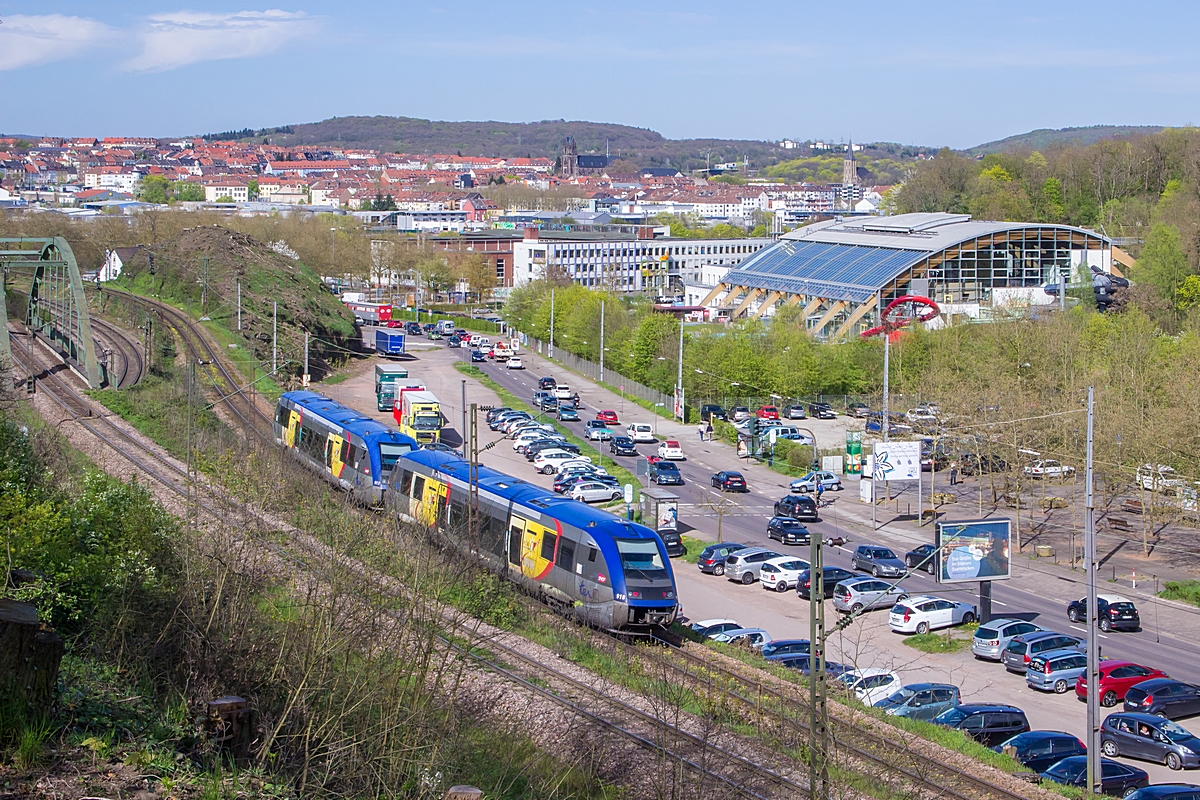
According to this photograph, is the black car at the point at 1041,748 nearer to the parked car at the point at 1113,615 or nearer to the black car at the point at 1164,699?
the black car at the point at 1164,699

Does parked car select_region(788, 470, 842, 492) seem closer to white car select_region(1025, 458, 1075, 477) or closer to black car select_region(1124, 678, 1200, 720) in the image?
white car select_region(1025, 458, 1075, 477)

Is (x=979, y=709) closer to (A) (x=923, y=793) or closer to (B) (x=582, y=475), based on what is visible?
(A) (x=923, y=793)

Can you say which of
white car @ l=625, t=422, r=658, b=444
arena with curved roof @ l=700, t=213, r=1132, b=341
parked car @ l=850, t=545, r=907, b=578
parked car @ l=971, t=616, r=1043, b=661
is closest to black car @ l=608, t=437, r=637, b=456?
white car @ l=625, t=422, r=658, b=444

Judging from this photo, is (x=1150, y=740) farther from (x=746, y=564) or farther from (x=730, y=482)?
(x=730, y=482)

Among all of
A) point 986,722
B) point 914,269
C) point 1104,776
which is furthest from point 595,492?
point 914,269

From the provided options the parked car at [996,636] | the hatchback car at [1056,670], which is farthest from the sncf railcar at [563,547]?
the parked car at [996,636]

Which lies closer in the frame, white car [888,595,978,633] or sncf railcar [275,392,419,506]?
white car [888,595,978,633]
